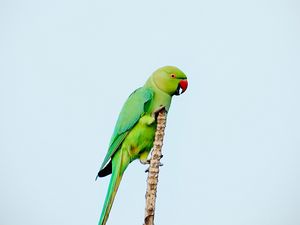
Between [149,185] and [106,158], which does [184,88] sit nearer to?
[106,158]

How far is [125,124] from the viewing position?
15.5 ft

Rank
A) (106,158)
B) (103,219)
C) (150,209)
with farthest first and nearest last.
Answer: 1. (106,158)
2. (103,219)
3. (150,209)

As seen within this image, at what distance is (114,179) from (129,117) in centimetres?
72

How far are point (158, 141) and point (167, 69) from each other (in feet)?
4.66

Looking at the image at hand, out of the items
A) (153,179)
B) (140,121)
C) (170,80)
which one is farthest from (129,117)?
(153,179)

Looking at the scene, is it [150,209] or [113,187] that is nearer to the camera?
[150,209]

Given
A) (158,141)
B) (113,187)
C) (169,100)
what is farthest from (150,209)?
(169,100)

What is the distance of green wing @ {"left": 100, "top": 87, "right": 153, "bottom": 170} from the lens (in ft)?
15.3

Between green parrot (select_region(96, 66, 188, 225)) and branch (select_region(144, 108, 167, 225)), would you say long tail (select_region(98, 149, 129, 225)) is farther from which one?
branch (select_region(144, 108, 167, 225))

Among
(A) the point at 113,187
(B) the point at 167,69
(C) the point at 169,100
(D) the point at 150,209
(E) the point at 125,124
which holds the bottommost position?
(D) the point at 150,209

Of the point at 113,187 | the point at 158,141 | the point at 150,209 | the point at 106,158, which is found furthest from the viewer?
the point at 106,158

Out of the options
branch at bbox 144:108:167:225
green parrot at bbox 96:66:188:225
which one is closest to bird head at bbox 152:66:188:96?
green parrot at bbox 96:66:188:225

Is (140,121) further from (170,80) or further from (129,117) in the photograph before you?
(170,80)

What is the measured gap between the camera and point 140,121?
4.66 metres
